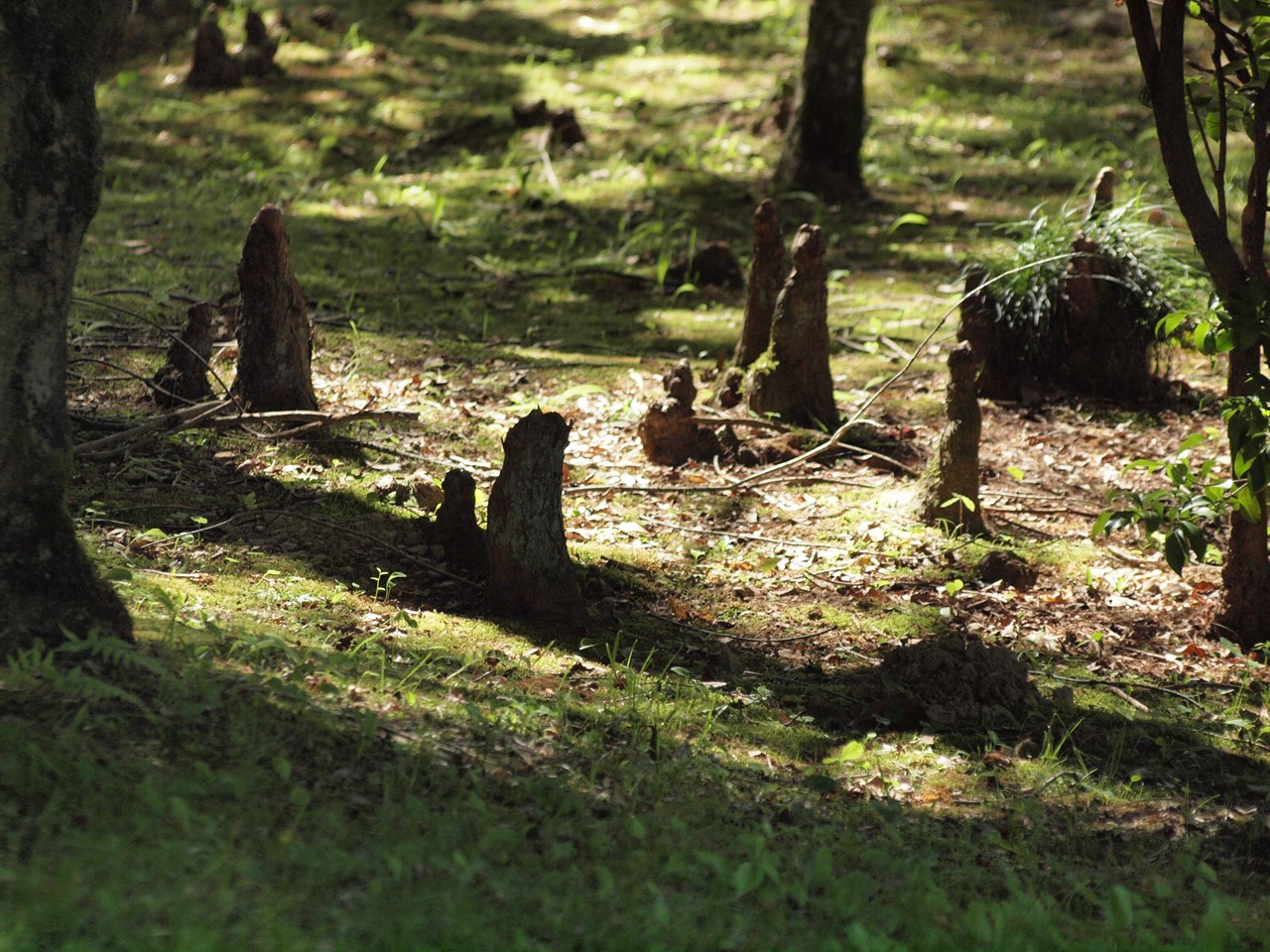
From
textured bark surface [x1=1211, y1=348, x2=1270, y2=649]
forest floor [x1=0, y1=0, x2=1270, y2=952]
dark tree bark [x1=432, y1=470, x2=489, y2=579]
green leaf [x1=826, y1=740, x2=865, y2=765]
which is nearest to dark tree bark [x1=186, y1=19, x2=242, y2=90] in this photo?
forest floor [x1=0, y1=0, x2=1270, y2=952]

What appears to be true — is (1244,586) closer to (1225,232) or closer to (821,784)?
(1225,232)

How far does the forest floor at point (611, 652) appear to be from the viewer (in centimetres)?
282

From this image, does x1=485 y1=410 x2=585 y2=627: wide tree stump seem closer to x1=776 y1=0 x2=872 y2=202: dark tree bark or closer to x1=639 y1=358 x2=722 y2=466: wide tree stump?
x1=639 y1=358 x2=722 y2=466: wide tree stump

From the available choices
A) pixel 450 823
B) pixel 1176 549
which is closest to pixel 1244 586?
pixel 1176 549

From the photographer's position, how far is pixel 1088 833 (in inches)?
149

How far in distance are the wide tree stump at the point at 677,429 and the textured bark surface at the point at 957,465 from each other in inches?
48.8

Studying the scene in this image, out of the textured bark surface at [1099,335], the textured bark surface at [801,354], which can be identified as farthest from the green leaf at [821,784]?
the textured bark surface at [1099,335]

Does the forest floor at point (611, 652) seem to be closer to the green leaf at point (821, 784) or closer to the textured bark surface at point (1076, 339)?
the green leaf at point (821, 784)

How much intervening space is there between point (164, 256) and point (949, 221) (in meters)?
6.49

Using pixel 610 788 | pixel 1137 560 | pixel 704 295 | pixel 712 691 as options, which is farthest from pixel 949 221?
pixel 610 788

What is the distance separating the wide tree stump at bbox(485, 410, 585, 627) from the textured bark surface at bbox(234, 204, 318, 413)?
1.89m

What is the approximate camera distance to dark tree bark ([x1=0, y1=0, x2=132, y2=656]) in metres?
3.27

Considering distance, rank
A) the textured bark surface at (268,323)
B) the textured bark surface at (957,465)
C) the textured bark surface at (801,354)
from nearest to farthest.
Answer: the textured bark surface at (957,465)
the textured bark surface at (268,323)
the textured bark surface at (801,354)

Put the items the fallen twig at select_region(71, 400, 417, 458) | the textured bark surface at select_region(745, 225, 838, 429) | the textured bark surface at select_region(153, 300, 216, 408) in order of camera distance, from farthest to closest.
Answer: the textured bark surface at select_region(745, 225, 838, 429)
the textured bark surface at select_region(153, 300, 216, 408)
the fallen twig at select_region(71, 400, 417, 458)
